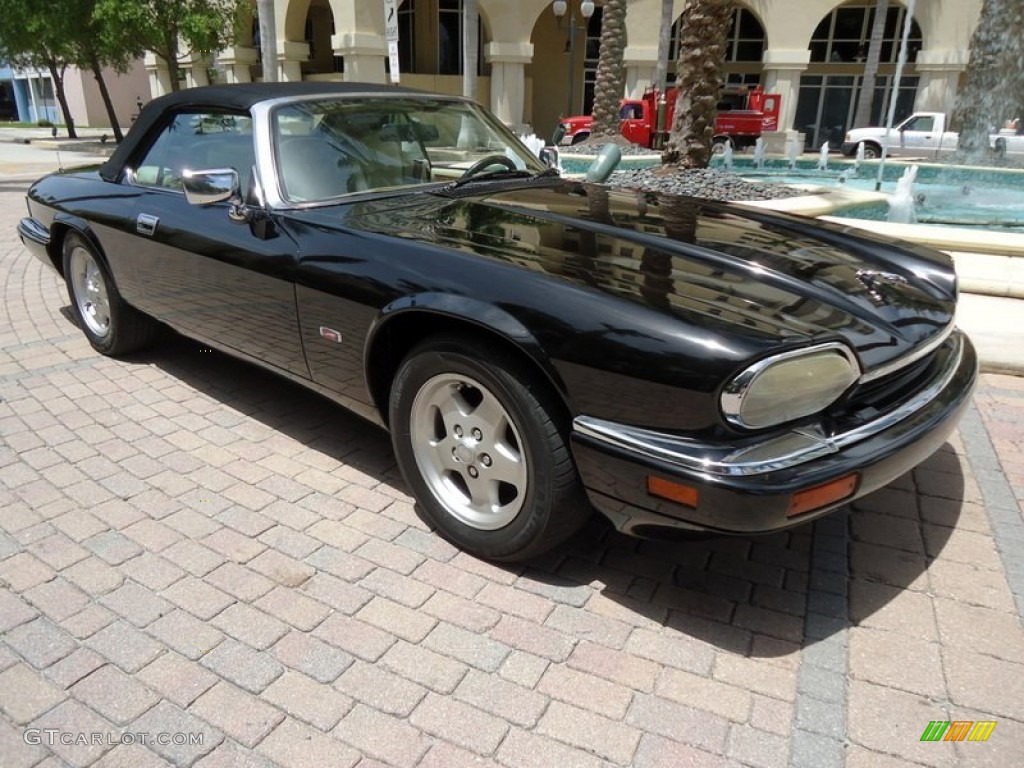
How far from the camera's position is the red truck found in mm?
21312

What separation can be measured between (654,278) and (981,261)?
4594 millimetres

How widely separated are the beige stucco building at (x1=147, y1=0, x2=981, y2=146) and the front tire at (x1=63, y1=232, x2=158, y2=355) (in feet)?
61.5

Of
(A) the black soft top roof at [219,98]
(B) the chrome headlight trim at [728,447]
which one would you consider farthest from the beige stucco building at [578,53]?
(B) the chrome headlight trim at [728,447]

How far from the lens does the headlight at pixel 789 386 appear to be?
202 cm

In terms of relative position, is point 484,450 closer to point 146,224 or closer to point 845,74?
point 146,224

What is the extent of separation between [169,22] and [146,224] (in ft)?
62.7

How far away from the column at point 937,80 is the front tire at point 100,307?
25707mm

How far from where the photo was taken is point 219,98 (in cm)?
370

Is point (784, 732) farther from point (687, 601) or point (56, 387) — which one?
point (56, 387)

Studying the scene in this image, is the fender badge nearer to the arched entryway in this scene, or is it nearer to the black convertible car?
the black convertible car

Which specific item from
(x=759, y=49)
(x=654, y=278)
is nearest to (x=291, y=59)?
(x=759, y=49)

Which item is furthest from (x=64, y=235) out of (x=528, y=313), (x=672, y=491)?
(x=672, y=491)

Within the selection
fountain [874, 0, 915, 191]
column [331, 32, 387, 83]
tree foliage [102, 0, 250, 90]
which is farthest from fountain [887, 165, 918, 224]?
tree foliage [102, 0, 250, 90]

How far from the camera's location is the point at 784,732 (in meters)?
2.01
